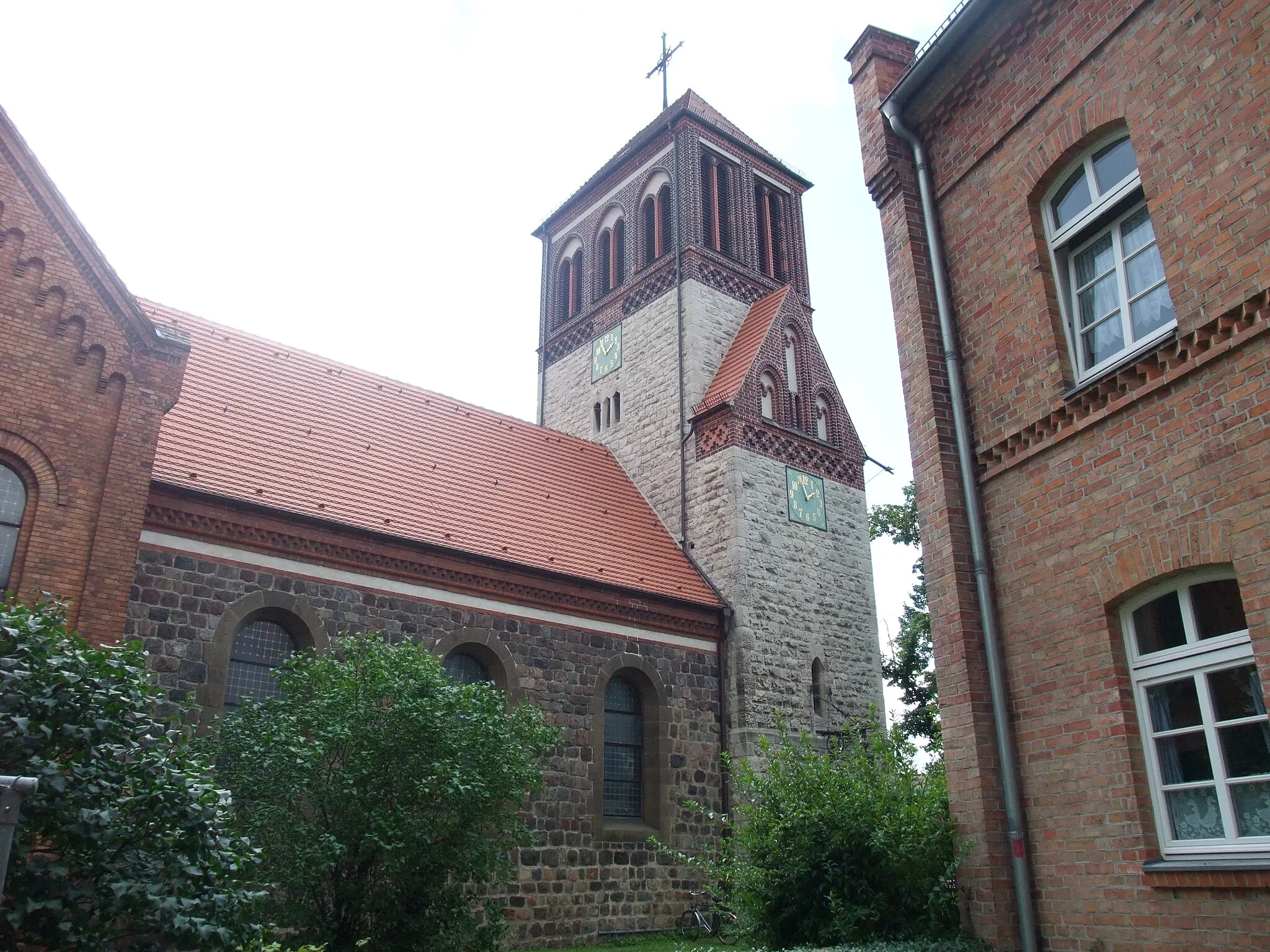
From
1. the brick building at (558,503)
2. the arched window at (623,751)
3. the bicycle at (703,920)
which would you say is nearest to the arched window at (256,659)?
the brick building at (558,503)

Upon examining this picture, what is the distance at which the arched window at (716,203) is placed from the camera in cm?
2461

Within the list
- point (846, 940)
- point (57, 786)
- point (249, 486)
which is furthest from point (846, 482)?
point (57, 786)

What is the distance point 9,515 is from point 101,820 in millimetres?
5820

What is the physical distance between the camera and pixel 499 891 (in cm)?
1419

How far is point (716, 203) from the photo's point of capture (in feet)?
→ 82.3

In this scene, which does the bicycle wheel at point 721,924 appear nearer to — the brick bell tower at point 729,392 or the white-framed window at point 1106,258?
the brick bell tower at point 729,392

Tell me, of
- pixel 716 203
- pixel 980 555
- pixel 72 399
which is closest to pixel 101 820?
pixel 72 399

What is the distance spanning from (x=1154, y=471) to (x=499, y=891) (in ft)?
35.6

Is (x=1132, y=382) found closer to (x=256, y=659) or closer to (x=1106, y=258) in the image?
(x=1106, y=258)

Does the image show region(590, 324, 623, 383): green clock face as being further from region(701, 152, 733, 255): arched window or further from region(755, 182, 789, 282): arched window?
region(755, 182, 789, 282): arched window

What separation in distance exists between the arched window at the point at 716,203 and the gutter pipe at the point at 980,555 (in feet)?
47.6

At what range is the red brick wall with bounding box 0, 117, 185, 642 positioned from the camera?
10844mm

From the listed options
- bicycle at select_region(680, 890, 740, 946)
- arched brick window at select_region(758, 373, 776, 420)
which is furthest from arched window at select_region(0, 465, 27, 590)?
arched brick window at select_region(758, 373, 776, 420)

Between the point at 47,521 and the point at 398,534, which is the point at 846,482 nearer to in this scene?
the point at 398,534
